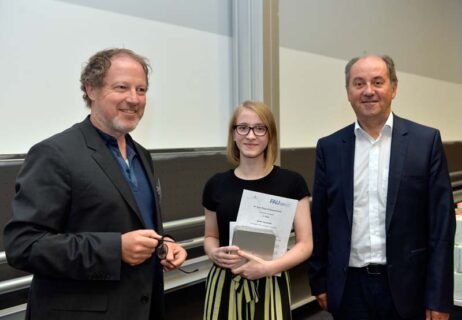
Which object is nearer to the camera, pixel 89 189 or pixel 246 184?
pixel 89 189

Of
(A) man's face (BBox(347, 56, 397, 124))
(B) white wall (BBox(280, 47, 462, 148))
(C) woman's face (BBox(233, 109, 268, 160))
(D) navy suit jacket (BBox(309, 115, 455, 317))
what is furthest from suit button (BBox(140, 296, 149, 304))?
(B) white wall (BBox(280, 47, 462, 148))

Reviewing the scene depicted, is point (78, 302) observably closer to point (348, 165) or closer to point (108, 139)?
point (108, 139)

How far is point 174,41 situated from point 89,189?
52.5 inches

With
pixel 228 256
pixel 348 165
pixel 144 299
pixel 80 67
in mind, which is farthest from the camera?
pixel 80 67

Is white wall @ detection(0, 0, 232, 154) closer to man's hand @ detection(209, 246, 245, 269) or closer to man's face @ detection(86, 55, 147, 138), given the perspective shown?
man's face @ detection(86, 55, 147, 138)

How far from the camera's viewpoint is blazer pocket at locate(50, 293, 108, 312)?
1084 millimetres

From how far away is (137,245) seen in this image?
108 centimetres

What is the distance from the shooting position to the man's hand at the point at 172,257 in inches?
49.3

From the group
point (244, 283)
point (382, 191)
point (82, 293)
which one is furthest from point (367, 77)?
point (82, 293)

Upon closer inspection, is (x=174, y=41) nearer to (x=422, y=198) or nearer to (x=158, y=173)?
(x=158, y=173)

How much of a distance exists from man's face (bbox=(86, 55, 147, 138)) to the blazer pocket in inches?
18.1

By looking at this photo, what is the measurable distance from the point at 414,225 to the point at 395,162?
0.77ft

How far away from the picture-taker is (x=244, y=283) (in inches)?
58.1

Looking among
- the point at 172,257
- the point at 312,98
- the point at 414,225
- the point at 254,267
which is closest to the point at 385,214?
the point at 414,225
